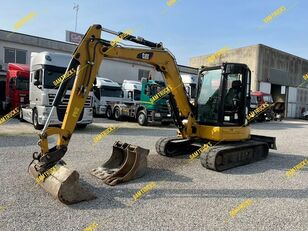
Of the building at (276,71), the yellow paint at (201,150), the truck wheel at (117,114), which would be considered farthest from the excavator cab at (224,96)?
the building at (276,71)

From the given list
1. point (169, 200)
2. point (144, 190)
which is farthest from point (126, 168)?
point (169, 200)

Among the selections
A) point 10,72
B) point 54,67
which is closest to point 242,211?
point 54,67

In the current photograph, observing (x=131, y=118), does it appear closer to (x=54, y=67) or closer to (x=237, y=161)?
(x=54, y=67)

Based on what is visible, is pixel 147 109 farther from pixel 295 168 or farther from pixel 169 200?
pixel 169 200

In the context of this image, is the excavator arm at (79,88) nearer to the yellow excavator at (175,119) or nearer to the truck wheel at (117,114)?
the yellow excavator at (175,119)

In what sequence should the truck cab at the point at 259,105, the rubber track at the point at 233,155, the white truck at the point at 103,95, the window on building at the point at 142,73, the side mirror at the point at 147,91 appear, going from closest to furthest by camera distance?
the rubber track at the point at 233,155, the side mirror at the point at 147,91, the white truck at the point at 103,95, the truck cab at the point at 259,105, the window on building at the point at 142,73

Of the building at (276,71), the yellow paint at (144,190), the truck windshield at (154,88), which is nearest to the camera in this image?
the yellow paint at (144,190)

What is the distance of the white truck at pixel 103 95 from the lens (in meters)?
21.0

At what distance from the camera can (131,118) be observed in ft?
64.0

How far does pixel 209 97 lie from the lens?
8227 mm

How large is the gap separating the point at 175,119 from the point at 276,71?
107ft

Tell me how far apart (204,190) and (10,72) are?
50.3 feet

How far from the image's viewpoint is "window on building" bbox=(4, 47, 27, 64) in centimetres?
2328

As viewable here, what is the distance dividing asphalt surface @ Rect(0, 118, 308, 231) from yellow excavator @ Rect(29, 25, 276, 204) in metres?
0.28
